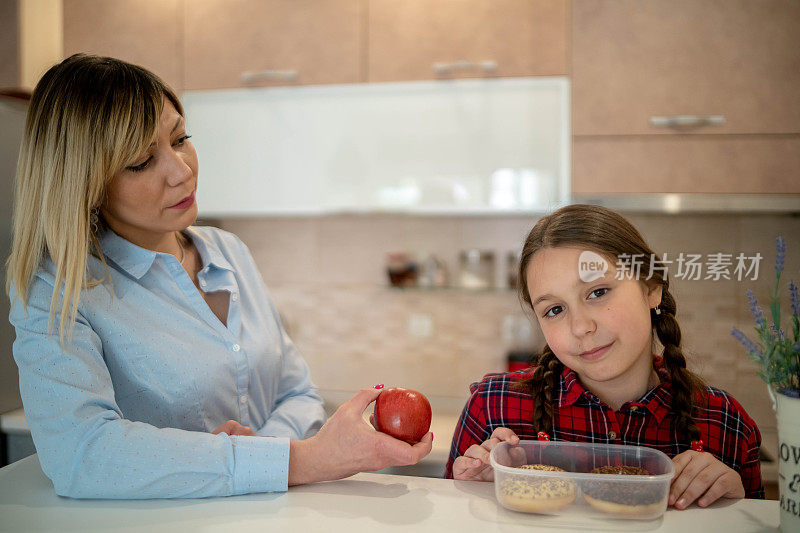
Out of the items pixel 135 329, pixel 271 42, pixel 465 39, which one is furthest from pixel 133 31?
pixel 135 329

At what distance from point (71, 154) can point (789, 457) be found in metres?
0.97

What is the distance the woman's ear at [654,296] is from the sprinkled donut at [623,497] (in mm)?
363

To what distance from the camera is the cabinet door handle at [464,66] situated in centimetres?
204

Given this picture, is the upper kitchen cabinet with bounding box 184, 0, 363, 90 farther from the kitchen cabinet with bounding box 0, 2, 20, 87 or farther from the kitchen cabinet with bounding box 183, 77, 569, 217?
the kitchen cabinet with bounding box 0, 2, 20, 87

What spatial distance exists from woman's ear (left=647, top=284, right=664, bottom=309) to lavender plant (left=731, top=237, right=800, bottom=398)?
1.12 ft

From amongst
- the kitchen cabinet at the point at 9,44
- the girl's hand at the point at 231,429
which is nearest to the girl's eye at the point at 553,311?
the girl's hand at the point at 231,429

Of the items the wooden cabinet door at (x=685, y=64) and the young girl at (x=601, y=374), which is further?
the wooden cabinet door at (x=685, y=64)

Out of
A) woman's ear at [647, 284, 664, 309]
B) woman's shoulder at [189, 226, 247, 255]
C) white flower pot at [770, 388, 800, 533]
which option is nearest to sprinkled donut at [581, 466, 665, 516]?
white flower pot at [770, 388, 800, 533]

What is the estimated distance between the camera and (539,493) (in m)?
0.73

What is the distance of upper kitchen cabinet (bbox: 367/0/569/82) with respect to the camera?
6.64 feet

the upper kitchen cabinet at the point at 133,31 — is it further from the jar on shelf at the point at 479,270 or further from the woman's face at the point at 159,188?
the woman's face at the point at 159,188

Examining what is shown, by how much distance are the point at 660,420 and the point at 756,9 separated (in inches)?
58.1

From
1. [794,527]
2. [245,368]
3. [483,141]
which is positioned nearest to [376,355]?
[483,141]

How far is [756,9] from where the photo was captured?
6.24ft
